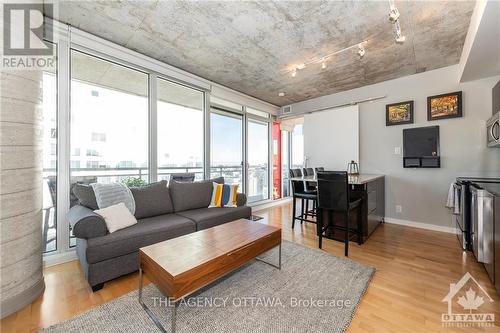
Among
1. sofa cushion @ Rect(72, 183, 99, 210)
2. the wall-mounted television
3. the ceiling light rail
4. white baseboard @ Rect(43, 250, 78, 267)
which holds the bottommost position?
white baseboard @ Rect(43, 250, 78, 267)

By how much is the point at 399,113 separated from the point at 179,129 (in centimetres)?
410

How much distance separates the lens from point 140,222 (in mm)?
2393

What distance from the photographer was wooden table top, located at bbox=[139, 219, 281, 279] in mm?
1442

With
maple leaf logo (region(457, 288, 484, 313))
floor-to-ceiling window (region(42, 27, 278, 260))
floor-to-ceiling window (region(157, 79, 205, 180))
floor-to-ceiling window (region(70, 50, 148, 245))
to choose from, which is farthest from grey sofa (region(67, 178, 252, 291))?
maple leaf logo (region(457, 288, 484, 313))

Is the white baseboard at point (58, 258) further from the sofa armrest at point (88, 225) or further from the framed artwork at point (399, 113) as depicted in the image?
the framed artwork at point (399, 113)

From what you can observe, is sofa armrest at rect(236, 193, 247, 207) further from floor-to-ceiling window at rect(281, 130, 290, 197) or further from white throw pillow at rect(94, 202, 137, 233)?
floor-to-ceiling window at rect(281, 130, 290, 197)

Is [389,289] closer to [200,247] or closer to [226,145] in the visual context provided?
[200,247]

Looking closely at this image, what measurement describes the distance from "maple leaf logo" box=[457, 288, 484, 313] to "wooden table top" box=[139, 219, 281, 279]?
5.29ft

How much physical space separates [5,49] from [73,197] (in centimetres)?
163

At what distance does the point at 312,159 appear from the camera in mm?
5035

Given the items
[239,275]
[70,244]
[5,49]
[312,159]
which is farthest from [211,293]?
[312,159]

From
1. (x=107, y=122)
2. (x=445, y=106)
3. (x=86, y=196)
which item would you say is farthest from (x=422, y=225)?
(x=107, y=122)

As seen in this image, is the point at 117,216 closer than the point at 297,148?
Yes

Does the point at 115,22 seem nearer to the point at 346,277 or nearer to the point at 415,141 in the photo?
the point at 346,277
